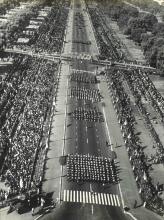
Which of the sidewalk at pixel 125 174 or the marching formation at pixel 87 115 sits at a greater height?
the marching formation at pixel 87 115

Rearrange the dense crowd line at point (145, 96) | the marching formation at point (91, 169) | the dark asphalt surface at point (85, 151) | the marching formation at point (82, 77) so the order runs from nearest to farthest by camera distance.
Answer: the dark asphalt surface at point (85, 151)
the marching formation at point (91, 169)
the dense crowd line at point (145, 96)
the marching formation at point (82, 77)

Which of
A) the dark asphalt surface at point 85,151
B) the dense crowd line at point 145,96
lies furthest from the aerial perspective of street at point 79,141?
the dense crowd line at point 145,96


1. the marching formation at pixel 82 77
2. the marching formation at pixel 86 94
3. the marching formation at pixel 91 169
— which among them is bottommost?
the marching formation at pixel 91 169

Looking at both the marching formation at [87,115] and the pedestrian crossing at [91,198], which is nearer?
the pedestrian crossing at [91,198]

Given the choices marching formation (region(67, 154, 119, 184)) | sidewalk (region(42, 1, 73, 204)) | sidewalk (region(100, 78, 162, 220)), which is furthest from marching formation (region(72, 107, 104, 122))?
marching formation (region(67, 154, 119, 184))

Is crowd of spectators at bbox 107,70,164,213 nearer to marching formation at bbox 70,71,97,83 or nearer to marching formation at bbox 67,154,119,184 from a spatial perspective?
marching formation at bbox 67,154,119,184

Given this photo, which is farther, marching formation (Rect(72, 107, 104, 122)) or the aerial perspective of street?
marching formation (Rect(72, 107, 104, 122))

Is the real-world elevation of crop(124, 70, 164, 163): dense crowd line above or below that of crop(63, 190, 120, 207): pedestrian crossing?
above

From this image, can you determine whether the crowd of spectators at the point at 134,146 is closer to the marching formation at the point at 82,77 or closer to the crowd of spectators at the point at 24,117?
the marching formation at the point at 82,77
